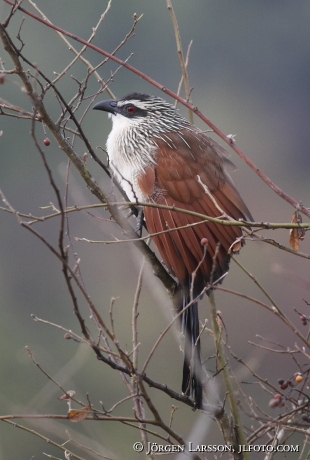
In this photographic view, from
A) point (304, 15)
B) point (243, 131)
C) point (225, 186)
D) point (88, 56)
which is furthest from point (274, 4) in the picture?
point (225, 186)

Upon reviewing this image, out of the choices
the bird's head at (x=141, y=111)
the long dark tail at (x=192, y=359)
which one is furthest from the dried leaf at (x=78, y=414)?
the bird's head at (x=141, y=111)

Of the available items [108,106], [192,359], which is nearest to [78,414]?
[192,359]

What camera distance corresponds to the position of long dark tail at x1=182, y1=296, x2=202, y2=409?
9.29 ft

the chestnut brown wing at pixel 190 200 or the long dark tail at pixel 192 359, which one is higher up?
the chestnut brown wing at pixel 190 200

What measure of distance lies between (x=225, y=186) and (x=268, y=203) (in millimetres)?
15760

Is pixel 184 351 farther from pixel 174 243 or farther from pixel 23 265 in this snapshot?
pixel 23 265

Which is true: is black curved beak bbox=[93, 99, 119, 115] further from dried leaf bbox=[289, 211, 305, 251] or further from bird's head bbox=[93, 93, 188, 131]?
dried leaf bbox=[289, 211, 305, 251]

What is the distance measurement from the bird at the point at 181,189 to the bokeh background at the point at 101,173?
31.2 feet

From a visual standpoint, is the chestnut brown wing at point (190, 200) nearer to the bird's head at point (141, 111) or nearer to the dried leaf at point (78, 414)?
the bird's head at point (141, 111)

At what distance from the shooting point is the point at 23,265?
24172 mm

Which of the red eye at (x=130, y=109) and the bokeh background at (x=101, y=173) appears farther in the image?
the bokeh background at (x=101, y=173)

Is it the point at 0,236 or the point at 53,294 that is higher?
the point at 0,236

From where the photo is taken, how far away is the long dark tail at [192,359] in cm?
283

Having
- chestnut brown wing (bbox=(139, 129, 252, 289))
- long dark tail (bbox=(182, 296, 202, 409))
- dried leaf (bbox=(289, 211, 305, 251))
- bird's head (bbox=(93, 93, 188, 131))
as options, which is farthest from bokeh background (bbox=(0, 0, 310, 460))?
dried leaf (bbox=(289, 211, 305, 251))
